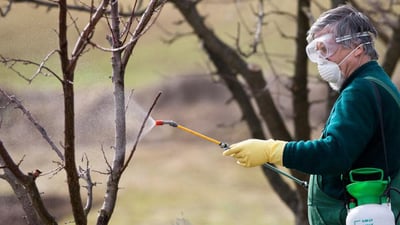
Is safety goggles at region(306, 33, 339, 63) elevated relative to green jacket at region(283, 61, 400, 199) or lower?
elevated

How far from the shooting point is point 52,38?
3.22 metres

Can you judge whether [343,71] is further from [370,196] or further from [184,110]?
[184,110]

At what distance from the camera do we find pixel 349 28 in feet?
10.3

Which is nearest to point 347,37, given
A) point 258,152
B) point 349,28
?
point 349,28

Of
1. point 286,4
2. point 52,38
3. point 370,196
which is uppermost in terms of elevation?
point 52,38

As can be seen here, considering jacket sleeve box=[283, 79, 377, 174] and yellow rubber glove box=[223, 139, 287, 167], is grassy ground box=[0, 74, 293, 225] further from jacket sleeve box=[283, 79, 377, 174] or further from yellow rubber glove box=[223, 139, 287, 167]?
jacket sleeve box=[283, 79, 377, 174]

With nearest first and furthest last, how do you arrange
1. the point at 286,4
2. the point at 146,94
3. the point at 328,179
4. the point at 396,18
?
the point at 328,179, the point at 396,18, the point at 286,4, the point at 146,94

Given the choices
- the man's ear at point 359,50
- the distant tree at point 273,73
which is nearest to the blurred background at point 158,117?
the distant tree at point 273,73

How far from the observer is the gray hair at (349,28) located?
3.13 m

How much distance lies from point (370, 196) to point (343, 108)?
1.13ft

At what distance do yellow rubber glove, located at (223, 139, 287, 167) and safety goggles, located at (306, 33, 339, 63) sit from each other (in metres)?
0.37

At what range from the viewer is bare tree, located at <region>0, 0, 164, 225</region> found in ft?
8.53

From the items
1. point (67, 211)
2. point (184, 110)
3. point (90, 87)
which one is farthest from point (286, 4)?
point (184, 110)

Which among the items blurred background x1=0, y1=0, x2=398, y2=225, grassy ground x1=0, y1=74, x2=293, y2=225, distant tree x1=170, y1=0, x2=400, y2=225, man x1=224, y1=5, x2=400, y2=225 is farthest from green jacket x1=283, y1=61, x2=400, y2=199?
grassy ground x1=0, y1=74, x2=293, y2=225
